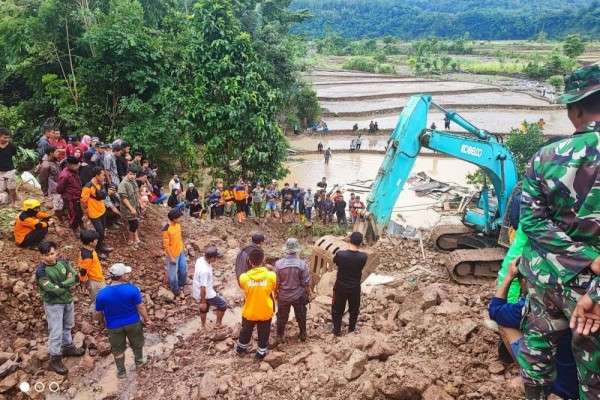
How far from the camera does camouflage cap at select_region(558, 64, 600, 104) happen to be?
2.41m

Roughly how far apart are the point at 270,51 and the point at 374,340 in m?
18.8

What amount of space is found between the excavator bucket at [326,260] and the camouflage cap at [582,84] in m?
6.19

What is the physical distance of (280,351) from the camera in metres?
5.83

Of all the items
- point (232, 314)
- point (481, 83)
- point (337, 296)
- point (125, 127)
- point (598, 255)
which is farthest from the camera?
point (481, 83)

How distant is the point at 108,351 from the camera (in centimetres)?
634

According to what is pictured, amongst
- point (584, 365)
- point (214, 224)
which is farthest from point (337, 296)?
point (214, 224)

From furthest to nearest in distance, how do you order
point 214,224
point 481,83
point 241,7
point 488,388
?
point 481,83
point 241,7
point 214,224
point 488,388

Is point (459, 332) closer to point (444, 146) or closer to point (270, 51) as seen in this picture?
point (444, 146)

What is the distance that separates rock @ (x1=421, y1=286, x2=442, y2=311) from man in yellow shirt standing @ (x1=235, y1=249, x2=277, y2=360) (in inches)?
84.5

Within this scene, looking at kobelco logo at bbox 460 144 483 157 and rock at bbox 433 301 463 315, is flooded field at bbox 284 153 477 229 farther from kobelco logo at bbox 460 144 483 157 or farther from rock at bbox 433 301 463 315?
rock at bbox 433 301 463 315

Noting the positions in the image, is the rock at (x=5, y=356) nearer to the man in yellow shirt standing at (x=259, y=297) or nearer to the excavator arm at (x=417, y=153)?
the man in yellow shirt standing at (x=259, y=297)

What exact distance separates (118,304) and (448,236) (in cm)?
763

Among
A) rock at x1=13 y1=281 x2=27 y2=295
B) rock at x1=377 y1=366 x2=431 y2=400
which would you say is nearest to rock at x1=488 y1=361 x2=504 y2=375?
rock at x1=377 y1=366 x2=431 y2=400

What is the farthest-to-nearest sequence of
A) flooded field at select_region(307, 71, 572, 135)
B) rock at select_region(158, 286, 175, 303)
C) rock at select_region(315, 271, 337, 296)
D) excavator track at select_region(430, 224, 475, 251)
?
flooded field at select_region(307, 71, 572, 135) → excavator track at select_region(430, 224, 475, 251) → rock at select_region(315, 271, 337, 296) → rock at select_region(158, 286, 175, 303)
